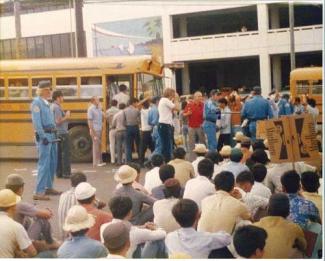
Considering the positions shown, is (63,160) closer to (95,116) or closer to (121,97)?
(95,116)

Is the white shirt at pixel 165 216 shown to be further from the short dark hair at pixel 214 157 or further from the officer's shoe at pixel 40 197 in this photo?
the officer's shoe at pixel 40 197

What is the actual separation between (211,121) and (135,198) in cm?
484

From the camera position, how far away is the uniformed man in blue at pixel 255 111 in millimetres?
8000

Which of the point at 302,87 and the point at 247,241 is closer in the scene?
the point at 247,241

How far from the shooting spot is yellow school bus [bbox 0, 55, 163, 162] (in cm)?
951

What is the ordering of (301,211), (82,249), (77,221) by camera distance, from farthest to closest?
(301,211) → (77,221) → (82,249)

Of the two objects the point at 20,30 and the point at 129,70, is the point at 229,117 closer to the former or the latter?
the point at 129,70

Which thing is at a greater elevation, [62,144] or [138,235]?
[62,144]

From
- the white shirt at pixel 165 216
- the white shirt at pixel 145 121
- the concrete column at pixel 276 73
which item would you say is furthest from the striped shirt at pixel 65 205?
the concrete column at pixel 276 73

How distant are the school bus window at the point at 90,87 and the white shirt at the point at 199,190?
5100mm

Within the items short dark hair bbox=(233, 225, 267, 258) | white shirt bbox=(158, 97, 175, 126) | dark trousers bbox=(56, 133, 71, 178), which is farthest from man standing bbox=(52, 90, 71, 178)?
short dark hair bbox=(233, 225, 267, 258)

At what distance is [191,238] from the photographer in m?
3.49

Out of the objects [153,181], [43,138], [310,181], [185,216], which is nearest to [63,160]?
[43,138]

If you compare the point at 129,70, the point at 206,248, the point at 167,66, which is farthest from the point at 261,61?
the point at 206,248
